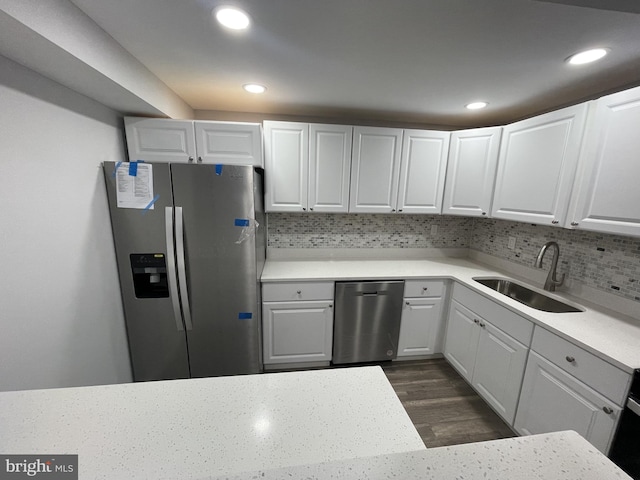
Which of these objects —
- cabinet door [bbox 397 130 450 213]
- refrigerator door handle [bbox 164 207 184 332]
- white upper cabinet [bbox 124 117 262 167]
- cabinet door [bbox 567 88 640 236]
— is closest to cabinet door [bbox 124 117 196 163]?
white upper cabinet [bbox 124 117 262 167]

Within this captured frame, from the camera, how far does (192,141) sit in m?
1.79

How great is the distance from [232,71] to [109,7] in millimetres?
586

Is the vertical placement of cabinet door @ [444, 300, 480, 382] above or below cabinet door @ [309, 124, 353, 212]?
below

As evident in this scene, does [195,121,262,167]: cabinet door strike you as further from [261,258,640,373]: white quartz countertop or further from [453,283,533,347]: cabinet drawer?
[453,283,533,347]: cabinet drawer

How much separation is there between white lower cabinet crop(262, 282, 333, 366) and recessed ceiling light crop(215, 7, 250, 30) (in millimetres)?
1553

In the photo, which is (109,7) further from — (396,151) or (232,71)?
(396,151)

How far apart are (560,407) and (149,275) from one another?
2.53m

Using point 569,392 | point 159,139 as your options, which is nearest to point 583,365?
point 569,392

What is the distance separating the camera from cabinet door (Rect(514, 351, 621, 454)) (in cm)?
109

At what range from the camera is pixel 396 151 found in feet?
7.07

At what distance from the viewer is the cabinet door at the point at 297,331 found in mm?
1992

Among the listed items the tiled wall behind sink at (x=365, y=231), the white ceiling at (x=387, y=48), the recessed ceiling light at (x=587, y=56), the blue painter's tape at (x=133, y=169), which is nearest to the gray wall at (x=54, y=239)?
the blue painter's tape at (x=133, y=169)

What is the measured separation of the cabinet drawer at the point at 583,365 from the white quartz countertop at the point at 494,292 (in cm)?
4

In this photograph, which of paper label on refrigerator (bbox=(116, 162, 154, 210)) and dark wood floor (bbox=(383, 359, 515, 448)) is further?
dark wood floor (bbox=(383, 359, 515, 448))
